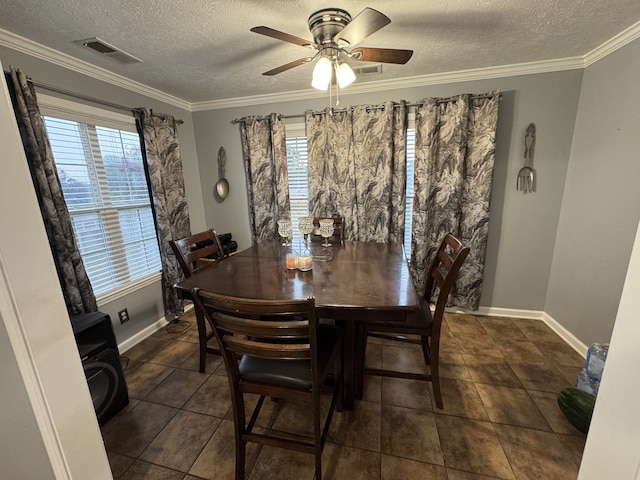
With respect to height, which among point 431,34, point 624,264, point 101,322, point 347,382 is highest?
point 431,34

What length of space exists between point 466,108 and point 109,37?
2658mm

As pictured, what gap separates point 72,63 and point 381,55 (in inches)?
85.5

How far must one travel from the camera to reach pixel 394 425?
1542 millimetres

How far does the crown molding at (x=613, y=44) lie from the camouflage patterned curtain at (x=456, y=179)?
641 mm

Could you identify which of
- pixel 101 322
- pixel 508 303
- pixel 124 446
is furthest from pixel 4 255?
pixel 508 303

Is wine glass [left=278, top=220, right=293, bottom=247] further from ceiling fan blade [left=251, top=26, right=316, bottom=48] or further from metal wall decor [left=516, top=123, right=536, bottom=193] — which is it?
metal wall decor [left=516, top=123, right=536, bottom=193]

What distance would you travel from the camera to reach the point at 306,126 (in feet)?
9.01

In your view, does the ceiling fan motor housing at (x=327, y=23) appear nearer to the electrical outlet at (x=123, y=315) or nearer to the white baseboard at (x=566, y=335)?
the electrical outlet at (x=123, y=315)

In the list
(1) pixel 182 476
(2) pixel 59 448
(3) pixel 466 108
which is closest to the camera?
(2) pixel 59 448

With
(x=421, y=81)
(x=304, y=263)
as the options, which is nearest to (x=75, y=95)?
(x=304, y=263)

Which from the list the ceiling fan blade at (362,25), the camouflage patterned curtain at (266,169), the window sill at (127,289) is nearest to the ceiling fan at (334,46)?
the ceiling fan blade at (362,25)

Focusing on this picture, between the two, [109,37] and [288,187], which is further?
[288,187]

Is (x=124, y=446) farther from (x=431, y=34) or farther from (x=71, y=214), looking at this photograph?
(x=431, y=34)

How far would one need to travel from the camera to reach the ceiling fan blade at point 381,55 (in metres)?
1.44
